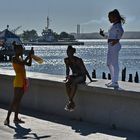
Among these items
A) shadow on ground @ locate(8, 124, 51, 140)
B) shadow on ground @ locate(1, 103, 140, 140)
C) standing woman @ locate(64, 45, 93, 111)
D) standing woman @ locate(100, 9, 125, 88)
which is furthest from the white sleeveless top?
shadow on ground @ locate(8, 124, 51, 140)

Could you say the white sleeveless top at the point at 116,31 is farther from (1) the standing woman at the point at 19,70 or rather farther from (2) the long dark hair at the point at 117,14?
(1) the standing woman at the point at 19,70

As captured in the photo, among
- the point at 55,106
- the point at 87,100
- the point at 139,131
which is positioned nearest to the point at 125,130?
the point at 139,131

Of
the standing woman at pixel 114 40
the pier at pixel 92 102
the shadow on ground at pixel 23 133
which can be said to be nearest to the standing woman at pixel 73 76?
the pier at pixel 92 102

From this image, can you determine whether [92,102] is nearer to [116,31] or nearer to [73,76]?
[73,76]

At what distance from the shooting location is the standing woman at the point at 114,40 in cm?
931

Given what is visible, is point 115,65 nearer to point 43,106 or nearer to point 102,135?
point 102,135

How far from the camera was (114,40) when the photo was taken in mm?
9398

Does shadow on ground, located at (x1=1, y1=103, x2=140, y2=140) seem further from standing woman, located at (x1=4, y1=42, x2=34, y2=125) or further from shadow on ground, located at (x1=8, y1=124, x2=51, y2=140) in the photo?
standing woman, located at (x1=4, y1=42, x2=34, y2=125)

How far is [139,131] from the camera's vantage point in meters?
8.80

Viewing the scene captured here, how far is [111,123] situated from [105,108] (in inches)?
12.3

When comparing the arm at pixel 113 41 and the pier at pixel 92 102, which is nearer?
the pier at pixel 92 102

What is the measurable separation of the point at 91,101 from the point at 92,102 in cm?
3

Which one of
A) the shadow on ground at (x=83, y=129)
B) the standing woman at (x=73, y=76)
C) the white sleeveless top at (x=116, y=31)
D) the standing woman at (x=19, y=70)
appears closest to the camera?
the shadow on ground at (x=83, y=129)

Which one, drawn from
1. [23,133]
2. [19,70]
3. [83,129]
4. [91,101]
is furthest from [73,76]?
[23,133]
